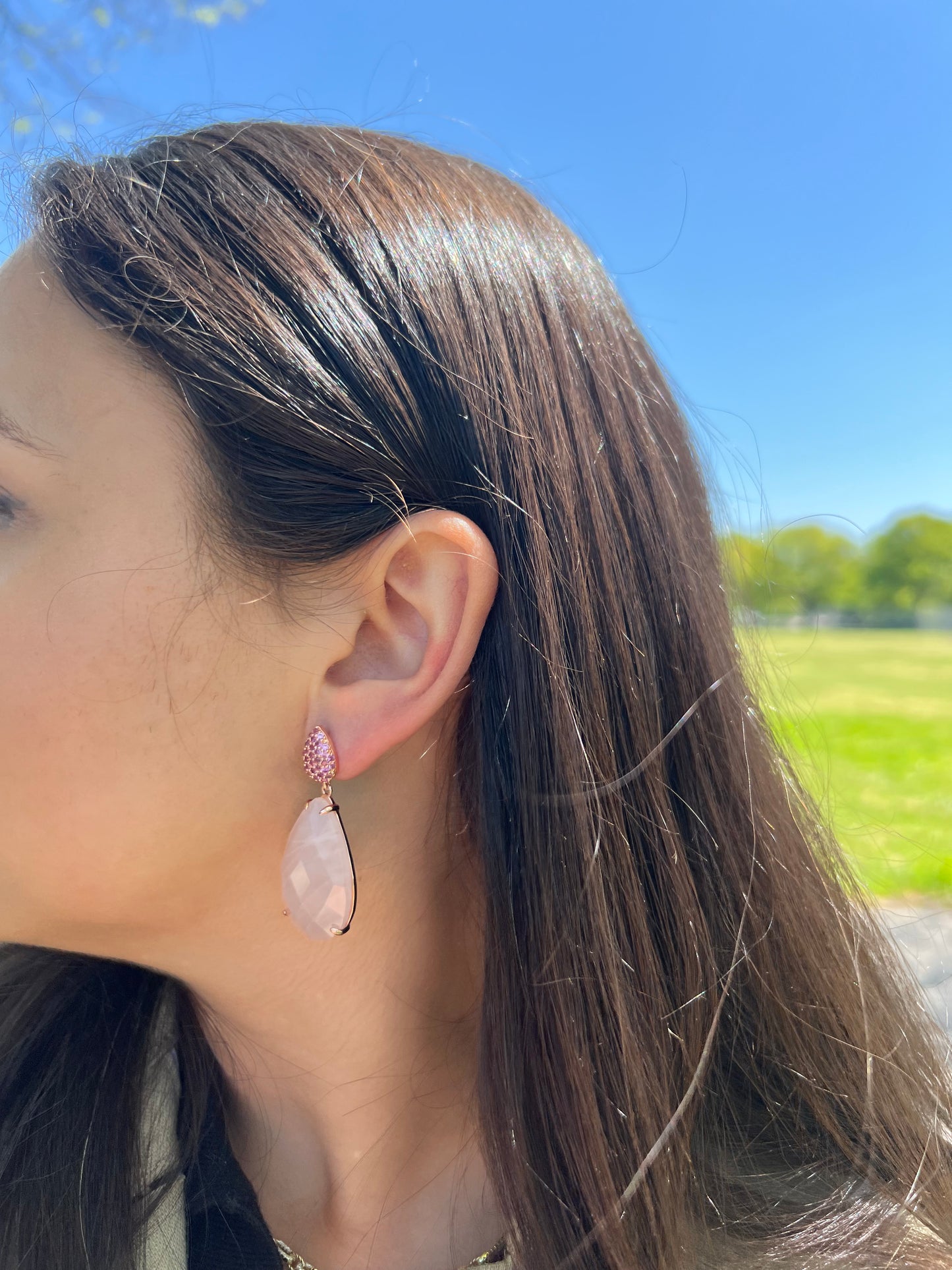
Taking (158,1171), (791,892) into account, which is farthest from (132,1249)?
(791,892)

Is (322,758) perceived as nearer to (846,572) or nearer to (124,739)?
(124,739)

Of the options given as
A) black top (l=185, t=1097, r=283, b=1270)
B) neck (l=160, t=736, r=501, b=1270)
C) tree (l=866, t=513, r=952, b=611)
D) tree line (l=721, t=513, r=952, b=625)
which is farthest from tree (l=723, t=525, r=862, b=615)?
tree (l=866, t=513, r=952, b=611)

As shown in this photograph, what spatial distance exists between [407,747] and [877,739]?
10.5 m

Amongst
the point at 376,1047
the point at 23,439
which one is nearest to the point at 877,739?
the point at 376,1047

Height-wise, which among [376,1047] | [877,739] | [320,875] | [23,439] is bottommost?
[877,739]

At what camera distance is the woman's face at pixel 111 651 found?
3.23ft

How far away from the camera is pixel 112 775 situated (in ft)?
3.29

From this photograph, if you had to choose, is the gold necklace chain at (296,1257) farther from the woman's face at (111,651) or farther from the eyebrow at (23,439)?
the eyebrow at (23,439)

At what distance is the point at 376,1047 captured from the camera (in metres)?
1.24

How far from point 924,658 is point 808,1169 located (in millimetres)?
21999

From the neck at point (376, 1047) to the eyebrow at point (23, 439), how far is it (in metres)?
0.58

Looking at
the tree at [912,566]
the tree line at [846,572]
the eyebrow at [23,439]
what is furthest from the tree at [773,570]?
the tree at [912,566]

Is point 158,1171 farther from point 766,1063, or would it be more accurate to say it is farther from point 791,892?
point 791,892

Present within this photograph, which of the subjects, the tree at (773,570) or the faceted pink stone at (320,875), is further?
the tree at (773,570)
